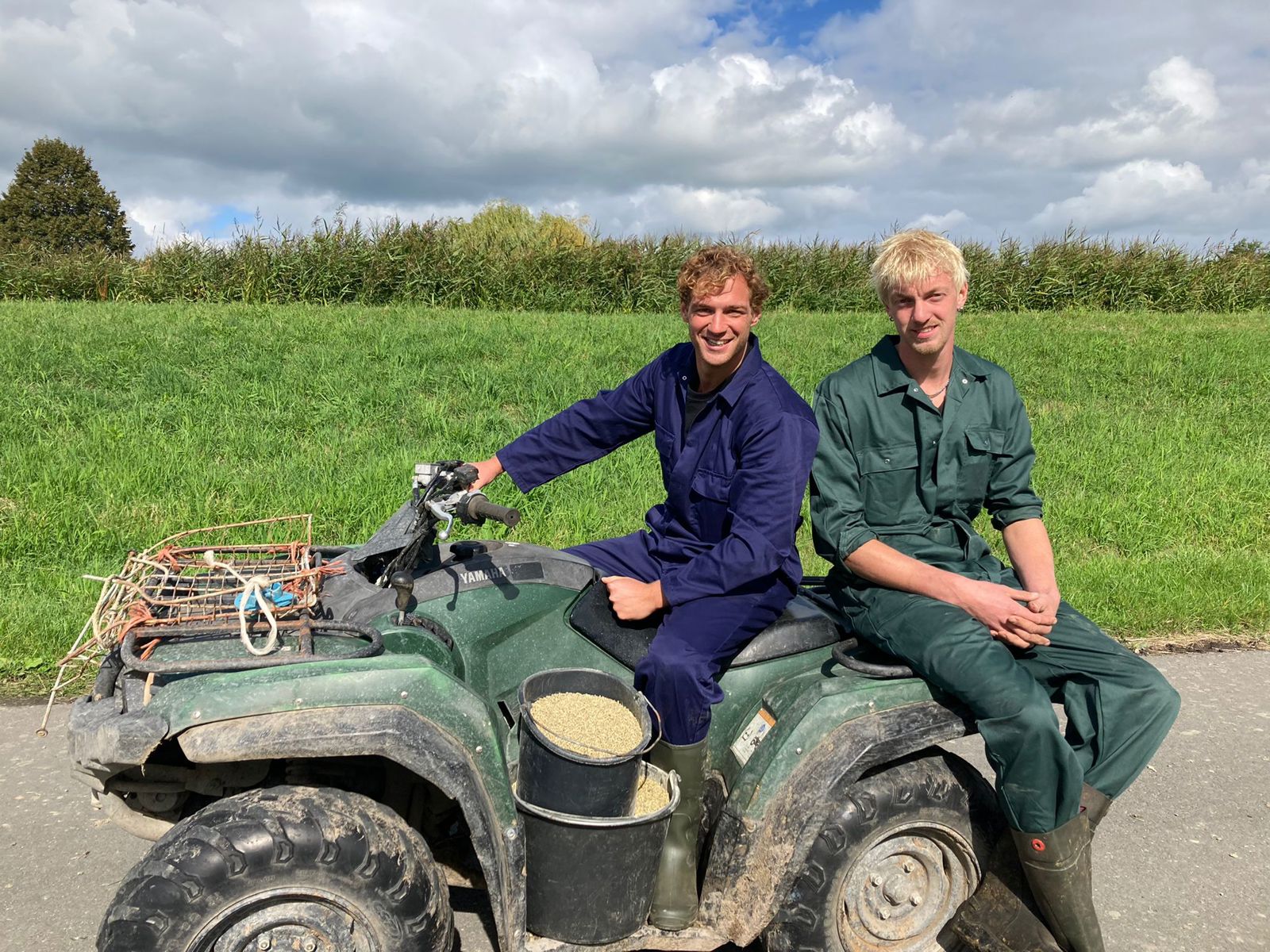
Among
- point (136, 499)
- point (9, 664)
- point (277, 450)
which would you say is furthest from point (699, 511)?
point (277, 450)

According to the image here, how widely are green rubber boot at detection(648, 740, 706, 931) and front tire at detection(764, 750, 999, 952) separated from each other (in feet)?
0.90

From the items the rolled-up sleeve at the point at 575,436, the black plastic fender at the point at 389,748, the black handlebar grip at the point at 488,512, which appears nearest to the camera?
the black plastic fender at the point at 389,748

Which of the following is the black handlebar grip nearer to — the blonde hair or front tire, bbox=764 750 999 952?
front tire, bbox=764 750 999 952

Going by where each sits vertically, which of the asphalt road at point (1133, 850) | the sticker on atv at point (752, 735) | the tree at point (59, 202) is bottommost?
the asphalt road at point (1133, 850)

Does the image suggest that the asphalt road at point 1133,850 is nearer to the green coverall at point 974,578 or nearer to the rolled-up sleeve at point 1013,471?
the green coverall at point 974,578

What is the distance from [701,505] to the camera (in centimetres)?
322

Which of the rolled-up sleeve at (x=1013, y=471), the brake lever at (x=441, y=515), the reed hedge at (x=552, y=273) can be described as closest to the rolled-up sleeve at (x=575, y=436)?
the brake lever at (x=441, y=515)

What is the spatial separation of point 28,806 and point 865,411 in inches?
131

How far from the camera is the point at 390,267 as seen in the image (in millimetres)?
16469

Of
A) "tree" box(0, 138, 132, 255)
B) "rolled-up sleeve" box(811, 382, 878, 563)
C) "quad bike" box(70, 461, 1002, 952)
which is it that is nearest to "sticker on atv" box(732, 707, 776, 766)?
"quad bike" box(70, 461, 1002, 952)

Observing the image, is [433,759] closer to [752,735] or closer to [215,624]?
[215,624]

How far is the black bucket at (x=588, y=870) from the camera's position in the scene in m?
2.52

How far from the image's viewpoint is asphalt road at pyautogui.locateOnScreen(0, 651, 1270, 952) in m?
3.11

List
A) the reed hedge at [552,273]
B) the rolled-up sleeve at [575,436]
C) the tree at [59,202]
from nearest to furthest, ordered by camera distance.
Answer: the rolled-up sleeve at [575,436]
the reed hedge at [552,273]
the tree at [59,202]
